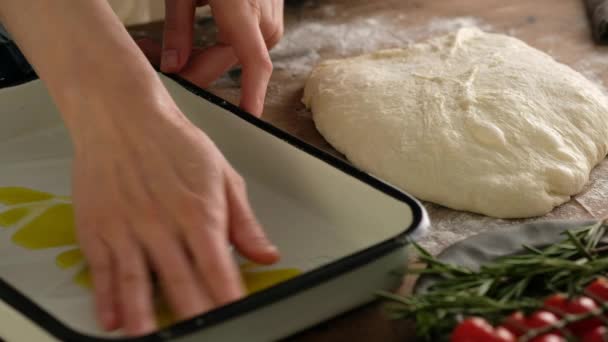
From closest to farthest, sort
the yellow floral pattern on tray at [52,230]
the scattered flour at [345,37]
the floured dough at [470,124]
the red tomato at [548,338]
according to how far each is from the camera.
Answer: the red tomato at [548,338]
the yellow floral pattern on tray at [52,230]
the floured dough at [470,124]
the scattered flour at [345,37]

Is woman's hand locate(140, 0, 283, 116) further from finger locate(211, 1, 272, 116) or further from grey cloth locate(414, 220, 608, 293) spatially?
grey cloth locate(414, 220, 608, 293)

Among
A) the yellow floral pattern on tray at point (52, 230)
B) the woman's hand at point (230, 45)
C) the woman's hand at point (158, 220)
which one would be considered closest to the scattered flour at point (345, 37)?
the woman's hand at point (230, 45)

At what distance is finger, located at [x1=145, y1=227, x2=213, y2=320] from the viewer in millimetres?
823

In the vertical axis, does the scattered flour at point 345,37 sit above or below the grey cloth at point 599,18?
below

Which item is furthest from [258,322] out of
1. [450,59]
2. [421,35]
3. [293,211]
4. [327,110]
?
[421,35]

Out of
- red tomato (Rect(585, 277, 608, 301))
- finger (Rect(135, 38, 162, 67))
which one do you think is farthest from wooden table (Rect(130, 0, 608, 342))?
red tomato (Rect(585, 277, 608, 301))

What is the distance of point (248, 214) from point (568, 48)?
102 centimetres

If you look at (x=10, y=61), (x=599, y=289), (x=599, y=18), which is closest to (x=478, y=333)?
(x=599, y=289)

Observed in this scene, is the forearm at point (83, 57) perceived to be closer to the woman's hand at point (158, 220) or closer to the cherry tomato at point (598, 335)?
the woman's hand at point (158, 220)

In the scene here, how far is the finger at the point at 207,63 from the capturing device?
144 cm

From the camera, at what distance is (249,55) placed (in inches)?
51.9

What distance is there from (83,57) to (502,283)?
1.82 ft

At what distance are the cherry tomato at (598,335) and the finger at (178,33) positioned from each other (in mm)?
825

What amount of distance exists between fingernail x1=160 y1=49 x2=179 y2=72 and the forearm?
285 millimetres
